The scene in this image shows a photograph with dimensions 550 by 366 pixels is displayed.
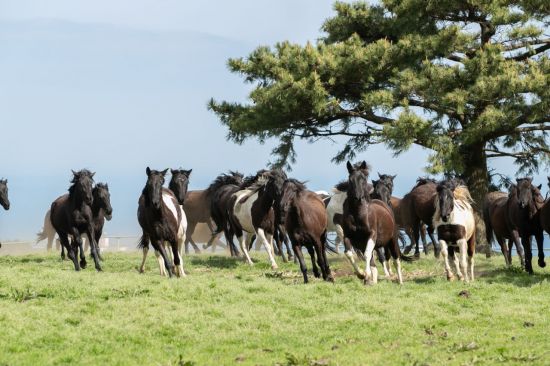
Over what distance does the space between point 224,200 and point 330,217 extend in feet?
16.8

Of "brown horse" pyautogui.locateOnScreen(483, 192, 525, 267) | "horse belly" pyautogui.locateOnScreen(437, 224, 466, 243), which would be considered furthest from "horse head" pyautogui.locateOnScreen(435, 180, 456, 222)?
"brown horse" pyautogui.locateOnScreen(483, 192, 525, 267)

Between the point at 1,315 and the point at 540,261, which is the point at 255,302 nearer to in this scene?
the point at 1,315

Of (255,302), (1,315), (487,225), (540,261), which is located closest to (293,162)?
(487,225)

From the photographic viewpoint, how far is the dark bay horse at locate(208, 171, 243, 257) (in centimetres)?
2758

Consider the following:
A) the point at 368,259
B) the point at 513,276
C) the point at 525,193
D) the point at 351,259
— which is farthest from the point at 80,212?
the point at 525,193

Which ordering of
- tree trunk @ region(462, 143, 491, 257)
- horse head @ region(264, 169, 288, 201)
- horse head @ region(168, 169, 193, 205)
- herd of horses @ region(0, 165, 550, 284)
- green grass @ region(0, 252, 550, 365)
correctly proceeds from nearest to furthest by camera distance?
green grass @ region(0, 252, 550, 365), herd of horses @ region(0, 165, 550, 284), horse head @ region(264, 169, 288, 201), horse head @ region(168, 169, 193, 205), tree trunk @ region(462, 143, 491, 257)

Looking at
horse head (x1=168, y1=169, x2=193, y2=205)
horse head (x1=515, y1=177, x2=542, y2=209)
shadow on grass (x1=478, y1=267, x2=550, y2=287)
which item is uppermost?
horse head (x1=168, y1=169, x2=193, y2=205)

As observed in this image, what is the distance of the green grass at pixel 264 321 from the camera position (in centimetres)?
1235

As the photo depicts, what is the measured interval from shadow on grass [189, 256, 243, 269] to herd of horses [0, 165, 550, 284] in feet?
1.67

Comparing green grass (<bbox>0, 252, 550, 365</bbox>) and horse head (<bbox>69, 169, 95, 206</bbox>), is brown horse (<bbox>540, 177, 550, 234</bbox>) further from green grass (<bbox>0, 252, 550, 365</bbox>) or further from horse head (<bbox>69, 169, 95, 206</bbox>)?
horse head (<bbox>69, 169, 95, 206</bbox>)

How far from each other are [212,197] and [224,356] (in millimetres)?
17032

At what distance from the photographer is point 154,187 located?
19.3 meters

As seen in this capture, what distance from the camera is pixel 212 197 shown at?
2930 centimetres

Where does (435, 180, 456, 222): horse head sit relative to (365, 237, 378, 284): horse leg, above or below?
above
